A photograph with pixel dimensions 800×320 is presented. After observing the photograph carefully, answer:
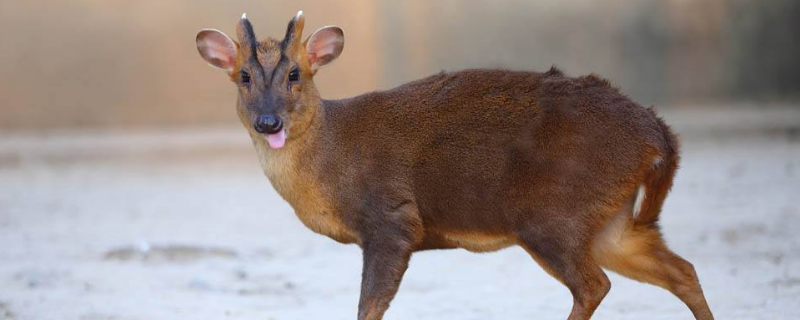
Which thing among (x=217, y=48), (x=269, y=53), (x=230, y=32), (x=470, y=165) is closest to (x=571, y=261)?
(x=470, y=165)

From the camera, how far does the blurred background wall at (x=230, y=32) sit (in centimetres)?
2489

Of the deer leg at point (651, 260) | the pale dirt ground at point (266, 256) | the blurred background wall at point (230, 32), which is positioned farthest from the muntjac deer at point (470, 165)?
the blurred background wall at point (230, 32)

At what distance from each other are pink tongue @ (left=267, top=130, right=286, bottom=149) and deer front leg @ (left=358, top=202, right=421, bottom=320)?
2.23 feet

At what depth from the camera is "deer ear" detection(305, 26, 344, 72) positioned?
287 inches

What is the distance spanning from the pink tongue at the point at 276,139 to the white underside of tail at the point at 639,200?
1922 millimetres

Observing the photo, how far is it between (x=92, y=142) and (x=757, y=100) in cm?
1519

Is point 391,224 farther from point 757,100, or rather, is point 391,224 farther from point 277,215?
point 757,100

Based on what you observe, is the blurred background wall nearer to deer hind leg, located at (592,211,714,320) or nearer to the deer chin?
the deer chin

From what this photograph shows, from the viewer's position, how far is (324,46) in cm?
736

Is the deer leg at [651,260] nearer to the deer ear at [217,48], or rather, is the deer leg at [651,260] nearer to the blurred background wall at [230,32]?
the deer ear at [217,48]

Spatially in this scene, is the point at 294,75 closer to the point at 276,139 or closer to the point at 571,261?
the point at 276,139

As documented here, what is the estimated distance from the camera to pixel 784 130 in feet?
72.9

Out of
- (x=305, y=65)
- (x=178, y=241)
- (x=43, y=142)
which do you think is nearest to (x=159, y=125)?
(x=43, y=142)

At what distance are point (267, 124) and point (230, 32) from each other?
18.4 metres
